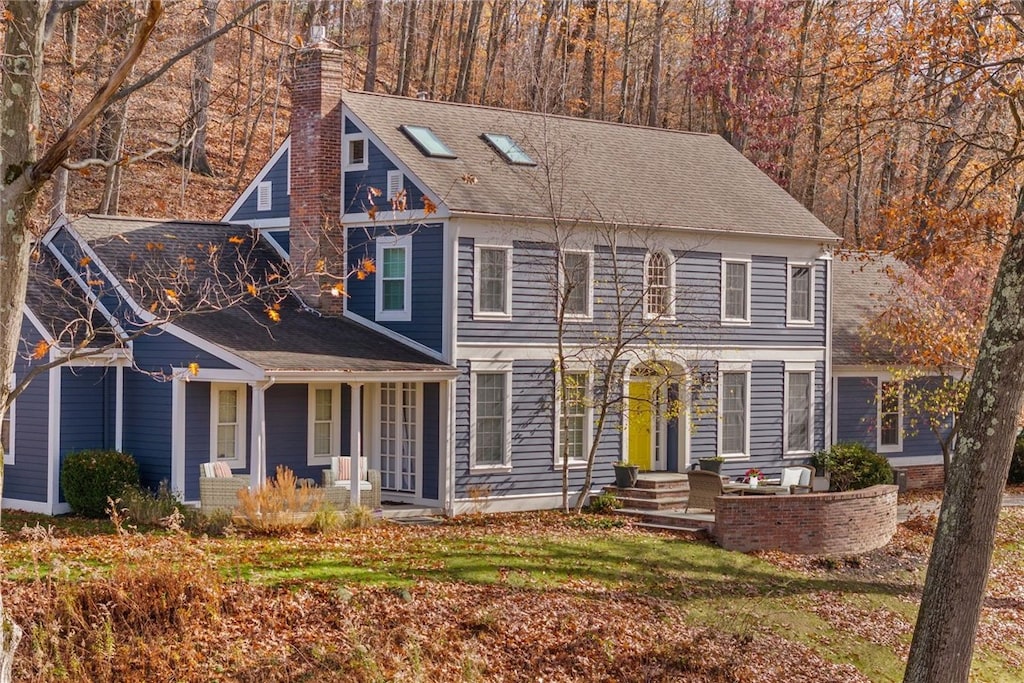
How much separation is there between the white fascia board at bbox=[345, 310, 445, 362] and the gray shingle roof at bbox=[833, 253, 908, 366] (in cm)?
1137

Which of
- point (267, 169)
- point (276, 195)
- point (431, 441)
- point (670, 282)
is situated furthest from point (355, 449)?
point (670, 282)

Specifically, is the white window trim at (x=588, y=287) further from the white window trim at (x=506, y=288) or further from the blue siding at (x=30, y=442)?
the blue siding at (x=30, y=442)

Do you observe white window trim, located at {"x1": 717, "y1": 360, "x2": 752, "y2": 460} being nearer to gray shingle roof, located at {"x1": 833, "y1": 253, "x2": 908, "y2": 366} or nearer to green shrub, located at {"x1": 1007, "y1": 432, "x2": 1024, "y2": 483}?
gray shingle roof, located at {"x1": 833, "y1": 253, "x2": 908, "y2": 366}

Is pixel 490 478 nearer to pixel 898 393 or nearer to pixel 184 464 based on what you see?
pixel 184 464

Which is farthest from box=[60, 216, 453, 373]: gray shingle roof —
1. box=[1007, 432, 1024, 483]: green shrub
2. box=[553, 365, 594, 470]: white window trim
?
box=[1007, 432, 1024, 483]: green shrub

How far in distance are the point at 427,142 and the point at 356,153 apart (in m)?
1.42

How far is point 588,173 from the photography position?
27.2 meters

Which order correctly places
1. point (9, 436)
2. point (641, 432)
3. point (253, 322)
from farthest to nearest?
point (641, 432)
point (253, 322)
point (9, 436)

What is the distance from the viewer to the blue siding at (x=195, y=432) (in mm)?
21734

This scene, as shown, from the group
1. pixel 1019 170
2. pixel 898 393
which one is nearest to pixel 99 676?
pixel 898 393

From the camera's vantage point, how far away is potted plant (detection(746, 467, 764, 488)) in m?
25.7

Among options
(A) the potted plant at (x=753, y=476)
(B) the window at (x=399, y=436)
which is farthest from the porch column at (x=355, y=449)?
(A) the potted plant at (x=753, y=476)

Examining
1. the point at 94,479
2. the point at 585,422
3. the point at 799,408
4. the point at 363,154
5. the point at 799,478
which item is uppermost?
the point at 363,154

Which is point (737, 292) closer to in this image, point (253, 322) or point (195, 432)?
point (253, 322)
